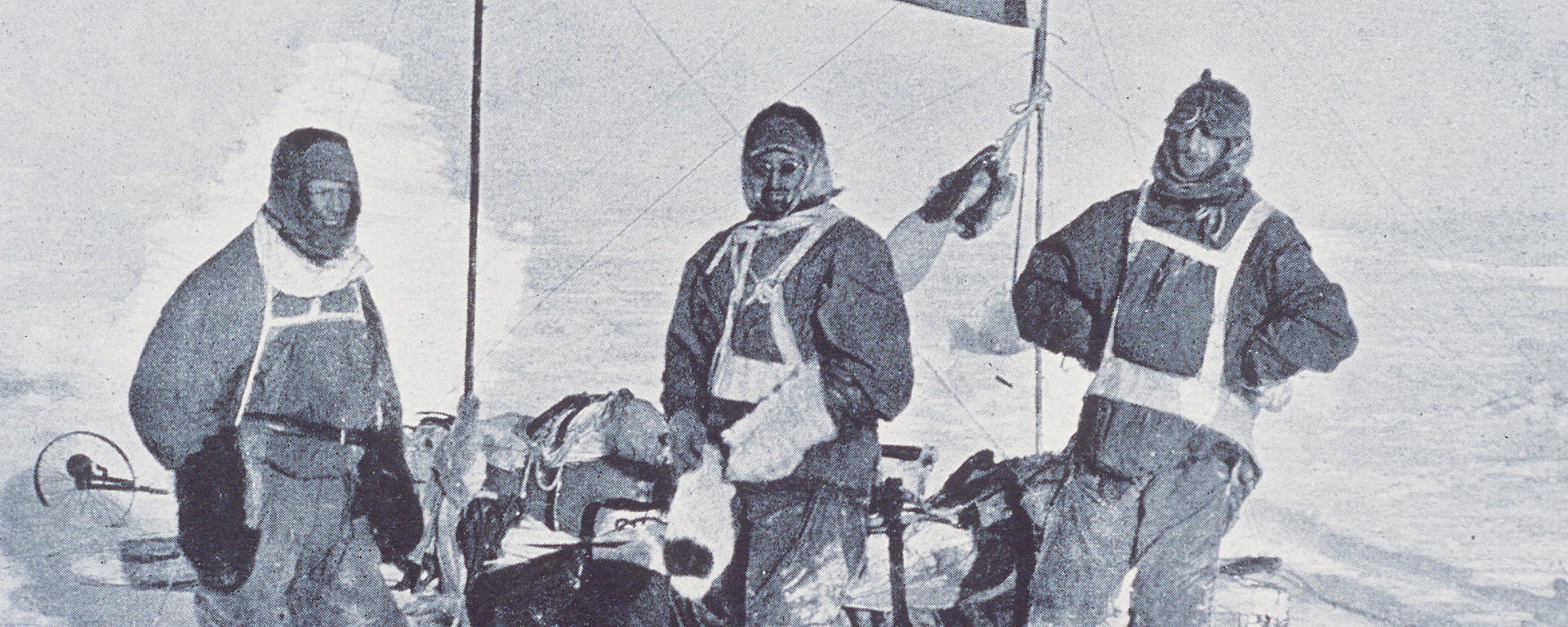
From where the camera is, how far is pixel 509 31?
3.38m

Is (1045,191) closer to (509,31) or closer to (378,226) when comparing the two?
(509,31)

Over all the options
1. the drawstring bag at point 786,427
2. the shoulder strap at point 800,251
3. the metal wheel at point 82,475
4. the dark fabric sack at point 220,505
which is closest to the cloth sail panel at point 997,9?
the shoulder strap at point 800,251

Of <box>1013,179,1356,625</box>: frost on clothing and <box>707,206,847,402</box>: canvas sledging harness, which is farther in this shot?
<box>707,206,847,402</box>: canvas sledging harness

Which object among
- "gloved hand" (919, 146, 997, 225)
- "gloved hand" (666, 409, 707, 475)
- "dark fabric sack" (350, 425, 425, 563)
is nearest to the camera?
"gloved hand" (666, 409, 707, 475)

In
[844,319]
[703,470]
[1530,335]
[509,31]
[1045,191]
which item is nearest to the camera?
[844,319]

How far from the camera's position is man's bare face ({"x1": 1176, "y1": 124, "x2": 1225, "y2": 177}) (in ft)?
7.98

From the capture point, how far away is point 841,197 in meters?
3.28

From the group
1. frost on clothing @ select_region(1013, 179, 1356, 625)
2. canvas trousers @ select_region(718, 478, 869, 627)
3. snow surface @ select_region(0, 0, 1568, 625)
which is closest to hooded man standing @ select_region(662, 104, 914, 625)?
canvas trousers @ select_region(718, 478, 869, 627)

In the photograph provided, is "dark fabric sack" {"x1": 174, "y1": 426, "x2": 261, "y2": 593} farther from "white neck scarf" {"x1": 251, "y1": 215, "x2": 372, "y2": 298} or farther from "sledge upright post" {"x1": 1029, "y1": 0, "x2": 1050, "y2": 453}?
"sledge upright post" {"x1": 1029, "y1": 0, "x2": 1050, "y2": 453}

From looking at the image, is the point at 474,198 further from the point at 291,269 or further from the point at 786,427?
the point at 786,427

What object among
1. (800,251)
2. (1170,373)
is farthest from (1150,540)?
(800,251)

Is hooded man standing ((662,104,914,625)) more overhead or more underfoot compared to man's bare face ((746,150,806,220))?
more underfoot

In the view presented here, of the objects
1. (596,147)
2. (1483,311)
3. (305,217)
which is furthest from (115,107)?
(1483,311)

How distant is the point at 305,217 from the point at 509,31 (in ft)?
2.98
